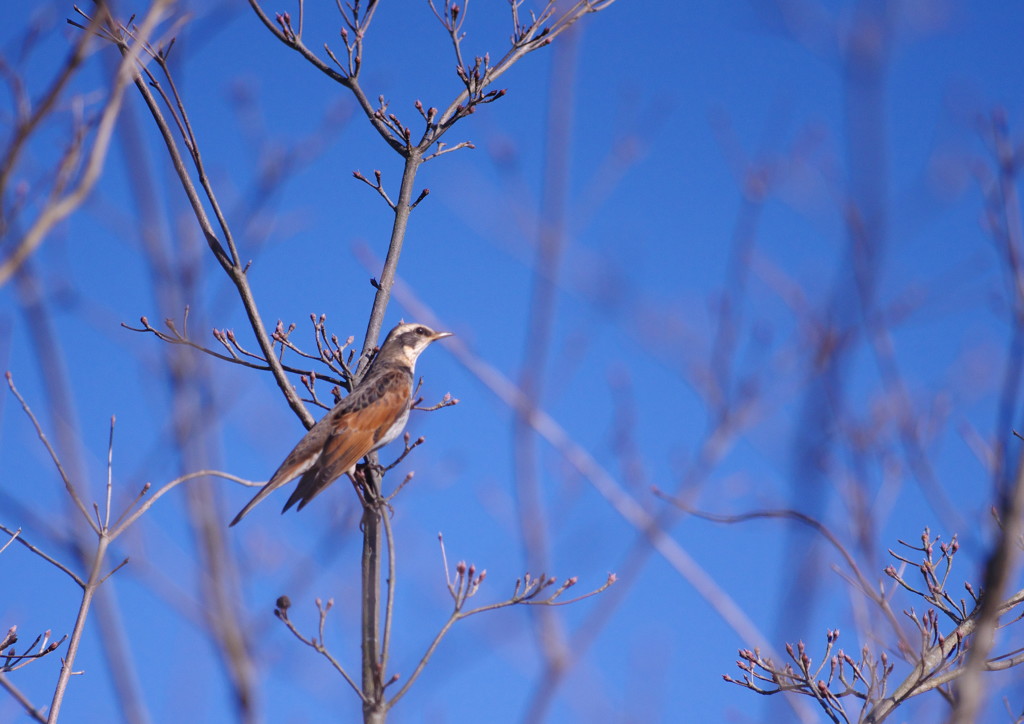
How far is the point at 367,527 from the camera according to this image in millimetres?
5566

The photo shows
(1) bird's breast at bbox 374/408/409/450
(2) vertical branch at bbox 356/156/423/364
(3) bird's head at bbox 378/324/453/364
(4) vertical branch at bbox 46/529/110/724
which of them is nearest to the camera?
(4) vertical branch at bbox 46/529/110/724

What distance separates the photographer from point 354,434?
7.52m

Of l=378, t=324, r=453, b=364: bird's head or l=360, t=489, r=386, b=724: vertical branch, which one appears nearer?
l=360, t=489, r=386, b=724: vertical branch

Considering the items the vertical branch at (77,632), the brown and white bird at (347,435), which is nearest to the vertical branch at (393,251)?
the brown and white bird at (347,435)

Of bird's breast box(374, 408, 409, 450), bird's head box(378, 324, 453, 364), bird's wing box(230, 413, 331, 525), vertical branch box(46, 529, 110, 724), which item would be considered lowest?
vertical branch box(46, 529, 110, 724)

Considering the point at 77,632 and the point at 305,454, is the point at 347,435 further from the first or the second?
the point at 77,632

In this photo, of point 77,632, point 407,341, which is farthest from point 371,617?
point 407,341

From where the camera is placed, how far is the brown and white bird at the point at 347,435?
7.12 m

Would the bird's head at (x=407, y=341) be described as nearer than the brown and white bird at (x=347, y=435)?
No

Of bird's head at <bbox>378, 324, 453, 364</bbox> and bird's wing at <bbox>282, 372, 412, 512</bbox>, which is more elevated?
bird's head at <bbox>378, 324, 453, 364</bbox>

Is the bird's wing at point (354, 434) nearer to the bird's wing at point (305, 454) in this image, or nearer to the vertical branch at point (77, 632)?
the bird's wing at point (305, 454)

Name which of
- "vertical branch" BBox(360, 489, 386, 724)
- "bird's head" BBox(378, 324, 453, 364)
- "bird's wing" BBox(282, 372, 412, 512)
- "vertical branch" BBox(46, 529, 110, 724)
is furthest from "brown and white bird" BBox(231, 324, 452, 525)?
"vertical branch" BBox(46, 529, 110, 724)

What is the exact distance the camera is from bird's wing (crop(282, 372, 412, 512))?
7109 millimetres

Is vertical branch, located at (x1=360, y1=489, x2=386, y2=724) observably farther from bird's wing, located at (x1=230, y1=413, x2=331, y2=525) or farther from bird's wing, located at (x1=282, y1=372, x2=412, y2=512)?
bird's wing, located at (x1=230, y1=413, x2=331, y2=525)
